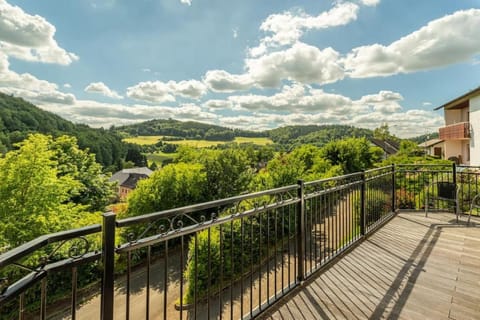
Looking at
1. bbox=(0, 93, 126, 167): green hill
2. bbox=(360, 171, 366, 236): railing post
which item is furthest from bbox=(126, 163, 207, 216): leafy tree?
bbox=(0, 93, 126, 167): green hill

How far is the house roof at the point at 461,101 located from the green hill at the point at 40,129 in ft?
130

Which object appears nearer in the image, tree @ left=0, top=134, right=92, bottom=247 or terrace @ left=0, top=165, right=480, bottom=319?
terrace @ left=0, top=165, right=480, bottom=319

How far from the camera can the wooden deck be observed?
2.10m

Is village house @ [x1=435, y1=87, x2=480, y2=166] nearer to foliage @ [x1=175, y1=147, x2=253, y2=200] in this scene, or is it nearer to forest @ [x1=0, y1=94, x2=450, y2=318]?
forest @ [x1=0, y1=94, x2=450, y2=318]

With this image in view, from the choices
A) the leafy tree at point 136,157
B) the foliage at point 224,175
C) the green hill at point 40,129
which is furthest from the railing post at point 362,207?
the leafy tree at point 136,157

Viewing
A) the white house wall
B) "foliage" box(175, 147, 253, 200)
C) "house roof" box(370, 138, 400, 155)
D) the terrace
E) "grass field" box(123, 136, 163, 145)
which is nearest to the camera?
the terrace

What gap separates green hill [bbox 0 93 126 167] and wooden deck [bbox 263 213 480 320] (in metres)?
34.2

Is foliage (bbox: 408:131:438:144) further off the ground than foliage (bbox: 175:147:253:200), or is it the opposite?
foliage (bbox: 408:131:438:144)

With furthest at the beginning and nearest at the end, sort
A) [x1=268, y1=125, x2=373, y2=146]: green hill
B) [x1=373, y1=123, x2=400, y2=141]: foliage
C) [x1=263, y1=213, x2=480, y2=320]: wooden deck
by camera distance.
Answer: [x1=373, y1=123, x2=400, y2=141]: foliage
[x1=268, y1=125, x2=373, y2=146]: green hill
[x1=263, y1=213, x2=480, y2=320]: wooden deck

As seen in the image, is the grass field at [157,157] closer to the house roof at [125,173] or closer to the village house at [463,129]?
the house roof at [125,173]

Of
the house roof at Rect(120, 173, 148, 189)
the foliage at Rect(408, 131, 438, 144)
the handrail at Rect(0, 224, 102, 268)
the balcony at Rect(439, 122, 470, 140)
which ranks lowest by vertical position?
the house roof at Rect(120, 173, 148, 189)

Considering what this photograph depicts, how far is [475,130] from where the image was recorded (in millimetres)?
13828

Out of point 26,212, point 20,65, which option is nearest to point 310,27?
point 26,212

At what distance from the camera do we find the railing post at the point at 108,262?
1.24 m
